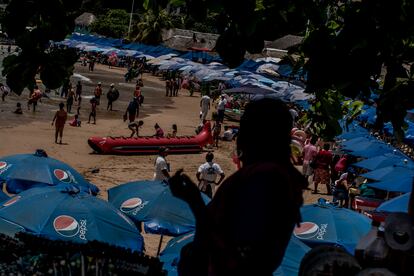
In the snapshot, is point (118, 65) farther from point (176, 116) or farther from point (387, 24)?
point (387, 24)

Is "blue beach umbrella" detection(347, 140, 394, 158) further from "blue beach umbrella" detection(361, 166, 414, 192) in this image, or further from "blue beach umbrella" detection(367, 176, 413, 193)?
"blue beach umbrella" detection(367, 176, 413, 193)

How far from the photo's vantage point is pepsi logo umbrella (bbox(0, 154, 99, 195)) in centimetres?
1030

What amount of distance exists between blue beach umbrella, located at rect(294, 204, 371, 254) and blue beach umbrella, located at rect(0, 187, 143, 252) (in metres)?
2.18

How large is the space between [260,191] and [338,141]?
19894 mm

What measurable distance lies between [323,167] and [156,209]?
29.8 ft

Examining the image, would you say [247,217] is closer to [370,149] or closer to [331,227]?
[331,227]

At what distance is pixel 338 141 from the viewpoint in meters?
21.8

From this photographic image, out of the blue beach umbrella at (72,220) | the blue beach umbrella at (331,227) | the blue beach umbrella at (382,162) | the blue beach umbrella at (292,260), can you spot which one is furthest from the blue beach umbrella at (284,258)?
the blue beach umbrella at (382,162)

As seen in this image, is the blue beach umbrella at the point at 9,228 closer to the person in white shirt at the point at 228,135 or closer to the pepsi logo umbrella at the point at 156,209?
the pepsi logo umbrella at the point at 156,209

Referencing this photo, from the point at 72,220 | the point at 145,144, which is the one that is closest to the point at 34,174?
the point at 72,220

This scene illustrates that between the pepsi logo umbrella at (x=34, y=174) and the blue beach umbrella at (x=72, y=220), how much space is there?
2.28 m

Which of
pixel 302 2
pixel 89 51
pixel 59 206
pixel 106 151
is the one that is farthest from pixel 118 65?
pixel 302 2

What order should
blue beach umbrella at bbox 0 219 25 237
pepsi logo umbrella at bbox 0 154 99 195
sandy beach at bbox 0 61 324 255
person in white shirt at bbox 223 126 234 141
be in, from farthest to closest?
person in white shirt at bbox 223 126 234 141 < sandy beach at bbox 0 61 324 255 < pepsi logo umbrella at bbox 0 154 99 195 < blue beach umbrella at bbox 0 219 25 237

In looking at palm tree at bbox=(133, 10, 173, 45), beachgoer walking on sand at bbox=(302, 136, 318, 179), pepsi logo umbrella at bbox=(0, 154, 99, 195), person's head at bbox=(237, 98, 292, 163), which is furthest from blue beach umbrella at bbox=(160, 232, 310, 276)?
palm tree at bbox=(133, 10, 173, 45)
